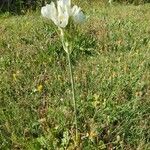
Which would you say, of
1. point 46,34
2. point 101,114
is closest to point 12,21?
point 46,34

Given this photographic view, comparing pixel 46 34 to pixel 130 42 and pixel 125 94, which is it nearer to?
pixel 130 42

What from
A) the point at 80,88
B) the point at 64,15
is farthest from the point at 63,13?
the point at 80,88

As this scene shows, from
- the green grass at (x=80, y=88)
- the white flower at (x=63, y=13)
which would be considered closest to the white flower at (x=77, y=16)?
the white flower at (x=63, y=13)

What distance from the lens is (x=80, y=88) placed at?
16.5 feet

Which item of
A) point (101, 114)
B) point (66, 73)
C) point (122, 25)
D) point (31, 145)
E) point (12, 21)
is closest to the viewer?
point (31, 145)

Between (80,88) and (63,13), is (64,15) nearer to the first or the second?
(63,13)

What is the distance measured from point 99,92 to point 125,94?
0.29m

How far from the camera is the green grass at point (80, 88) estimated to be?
4.22 metres

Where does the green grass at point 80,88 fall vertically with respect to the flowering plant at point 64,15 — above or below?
below

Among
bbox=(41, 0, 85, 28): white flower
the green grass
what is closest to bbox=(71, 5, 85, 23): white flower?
bbox=(41, 0, 85, 28): white flower

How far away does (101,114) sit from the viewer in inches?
174

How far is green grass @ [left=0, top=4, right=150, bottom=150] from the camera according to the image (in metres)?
4.22

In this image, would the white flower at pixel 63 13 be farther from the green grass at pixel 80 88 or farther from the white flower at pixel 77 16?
the green grass at pixel 80 88

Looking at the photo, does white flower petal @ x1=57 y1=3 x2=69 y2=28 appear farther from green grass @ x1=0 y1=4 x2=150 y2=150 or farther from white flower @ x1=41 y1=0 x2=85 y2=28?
green grass @ x1=0 y1=4 x2=150 y2=150
